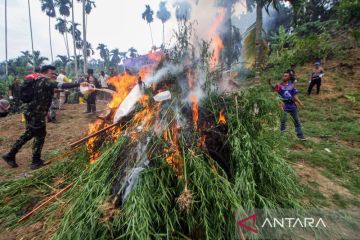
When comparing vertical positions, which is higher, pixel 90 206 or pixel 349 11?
pixel 349 11

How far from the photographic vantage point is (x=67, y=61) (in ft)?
193

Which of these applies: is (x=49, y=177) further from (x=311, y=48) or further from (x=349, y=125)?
(x=311, y=48)

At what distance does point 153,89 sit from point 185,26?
4.12 ft

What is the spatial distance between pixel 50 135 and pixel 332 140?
8.38 metres

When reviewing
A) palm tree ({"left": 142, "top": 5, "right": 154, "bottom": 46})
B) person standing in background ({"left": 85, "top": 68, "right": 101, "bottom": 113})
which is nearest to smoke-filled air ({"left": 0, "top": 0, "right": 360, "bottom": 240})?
person standing in background ({"left": 85, "top": 68, "right": 101, "bottom": 113})

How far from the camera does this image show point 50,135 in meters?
8.25

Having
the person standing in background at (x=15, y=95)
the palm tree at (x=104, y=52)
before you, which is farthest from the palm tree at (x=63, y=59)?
the person standing in background at (x=15, y=95)

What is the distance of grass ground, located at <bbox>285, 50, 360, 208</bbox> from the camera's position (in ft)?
15.1

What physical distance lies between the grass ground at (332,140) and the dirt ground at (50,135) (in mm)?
5210

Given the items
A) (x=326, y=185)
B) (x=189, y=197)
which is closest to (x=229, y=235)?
(x=189, y=197)

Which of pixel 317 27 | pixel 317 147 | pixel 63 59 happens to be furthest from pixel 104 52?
pixel 317 147

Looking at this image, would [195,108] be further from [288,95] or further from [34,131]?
[288,95]

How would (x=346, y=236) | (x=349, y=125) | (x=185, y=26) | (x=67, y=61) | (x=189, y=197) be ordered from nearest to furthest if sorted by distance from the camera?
(x=189, y=197) → (x=346, y=236) → (x=185, y=26) → (x=349, y=125) → (x=67, y=61)

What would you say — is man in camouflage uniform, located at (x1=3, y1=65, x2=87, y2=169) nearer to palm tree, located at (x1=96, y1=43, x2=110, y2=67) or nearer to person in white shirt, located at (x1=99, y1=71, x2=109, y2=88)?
person in white shirt, located at (x1=99, y1=71, x2=109, y2=88)
